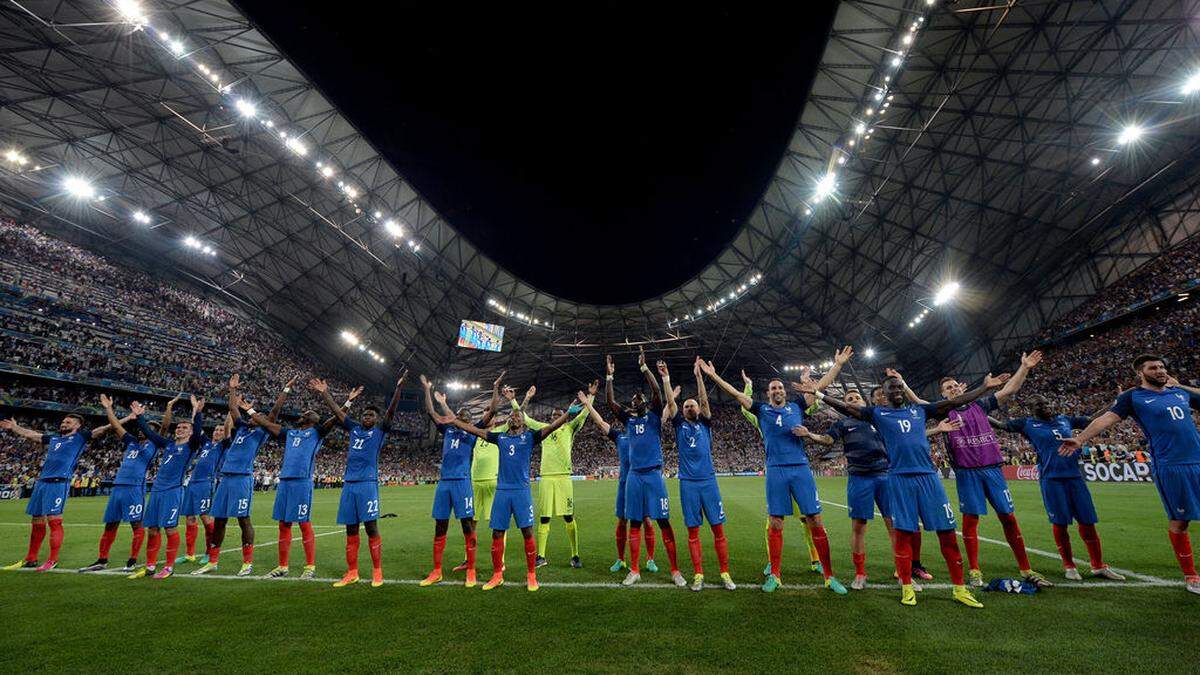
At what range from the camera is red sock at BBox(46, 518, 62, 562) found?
725 centimetres

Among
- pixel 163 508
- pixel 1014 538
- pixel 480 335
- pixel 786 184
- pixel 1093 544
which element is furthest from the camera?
pixel 480 335

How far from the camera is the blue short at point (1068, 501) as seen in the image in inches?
215

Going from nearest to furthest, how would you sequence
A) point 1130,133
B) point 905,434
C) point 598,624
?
point 598,624 → point 905,434 → point 1130,133

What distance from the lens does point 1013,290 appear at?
2817cm

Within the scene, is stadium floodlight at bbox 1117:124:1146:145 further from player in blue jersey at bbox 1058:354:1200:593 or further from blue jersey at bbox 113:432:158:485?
blue jersey at bbox 113:432:158:485

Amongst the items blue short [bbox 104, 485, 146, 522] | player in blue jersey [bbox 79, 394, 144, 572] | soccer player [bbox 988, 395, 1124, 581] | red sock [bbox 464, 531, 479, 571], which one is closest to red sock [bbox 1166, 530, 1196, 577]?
soccer player [bbox 988, 395, 1124, 581]

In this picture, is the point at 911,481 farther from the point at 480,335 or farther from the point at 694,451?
the point at 480,335

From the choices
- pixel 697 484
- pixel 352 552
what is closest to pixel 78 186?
pixel 352 552

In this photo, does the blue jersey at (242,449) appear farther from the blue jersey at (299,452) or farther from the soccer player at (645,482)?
the soccer player at (645,482)

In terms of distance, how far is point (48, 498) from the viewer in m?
7.42

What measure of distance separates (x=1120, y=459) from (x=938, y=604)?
2338cm

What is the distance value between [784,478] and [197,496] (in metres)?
9.67

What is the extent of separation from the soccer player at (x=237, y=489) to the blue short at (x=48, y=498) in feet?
9.20

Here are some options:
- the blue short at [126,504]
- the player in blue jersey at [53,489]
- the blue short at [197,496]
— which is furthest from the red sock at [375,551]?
the player in blue jersey at [53,489]
